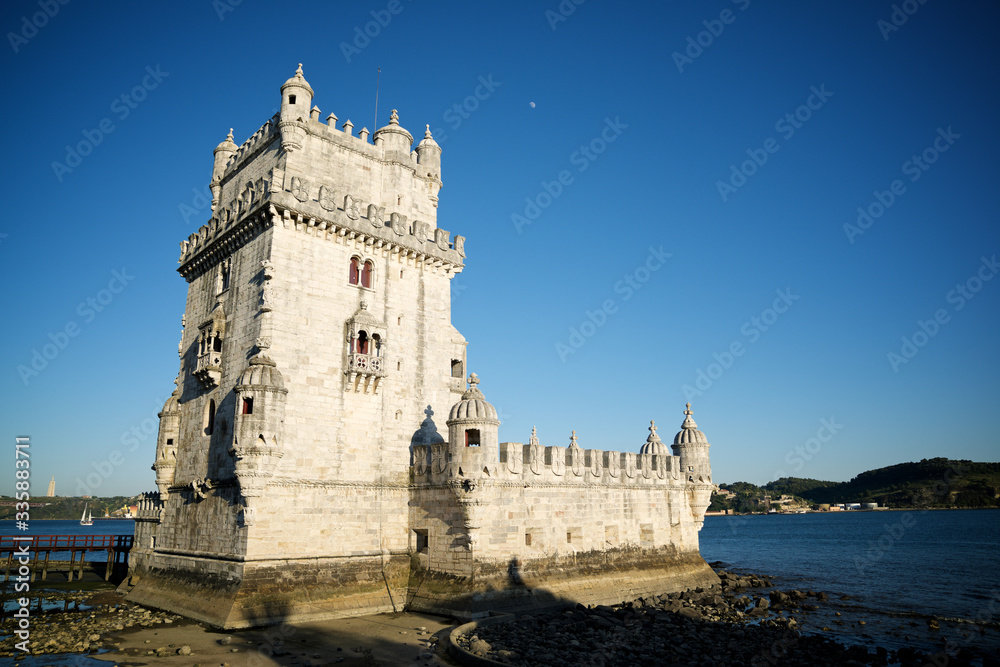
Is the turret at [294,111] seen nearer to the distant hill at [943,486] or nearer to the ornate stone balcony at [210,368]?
the ornate stone balcony at [210,368]

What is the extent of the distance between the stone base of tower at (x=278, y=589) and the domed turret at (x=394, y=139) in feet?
61.2

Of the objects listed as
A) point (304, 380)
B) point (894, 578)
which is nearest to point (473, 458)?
point (304, 380)

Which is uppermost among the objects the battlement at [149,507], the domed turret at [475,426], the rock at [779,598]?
the domed turret at [475,426]

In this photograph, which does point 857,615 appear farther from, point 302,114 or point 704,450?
point 302,114

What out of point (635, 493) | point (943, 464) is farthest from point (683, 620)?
point (943, 464)

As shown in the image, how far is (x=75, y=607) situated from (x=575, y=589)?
2143 cm

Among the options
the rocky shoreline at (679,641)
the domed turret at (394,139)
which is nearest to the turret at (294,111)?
the domed turret at (394,139)

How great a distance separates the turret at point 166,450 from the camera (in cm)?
3006

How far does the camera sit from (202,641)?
20.2 m

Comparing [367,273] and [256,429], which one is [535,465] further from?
[256,429]

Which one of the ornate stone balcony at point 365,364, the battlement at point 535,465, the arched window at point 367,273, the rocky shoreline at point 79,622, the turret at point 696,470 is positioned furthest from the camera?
the turret at point 696,470

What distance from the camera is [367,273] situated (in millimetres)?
28359

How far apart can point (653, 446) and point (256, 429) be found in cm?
2171

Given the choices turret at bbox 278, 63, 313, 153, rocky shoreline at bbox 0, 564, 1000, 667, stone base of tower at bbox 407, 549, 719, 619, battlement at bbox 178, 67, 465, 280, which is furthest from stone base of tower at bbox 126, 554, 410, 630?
turret at bbox 278, 63, 313, 153
